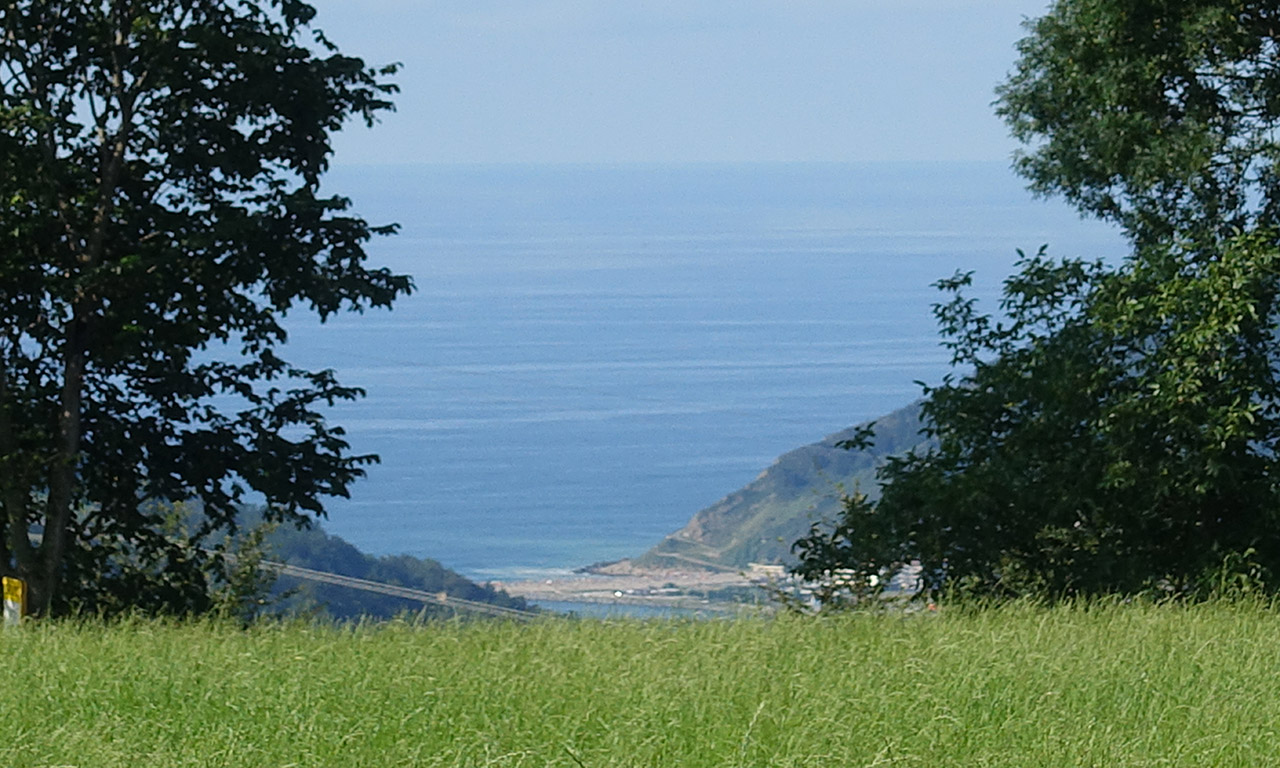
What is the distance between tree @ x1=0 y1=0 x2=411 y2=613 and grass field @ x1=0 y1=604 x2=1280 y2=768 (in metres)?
7.75

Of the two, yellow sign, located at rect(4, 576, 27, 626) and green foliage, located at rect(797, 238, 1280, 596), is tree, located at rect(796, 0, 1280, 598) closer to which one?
green foliage, located at rect(797, 238, 1280, 596)

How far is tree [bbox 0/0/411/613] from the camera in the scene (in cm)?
1527

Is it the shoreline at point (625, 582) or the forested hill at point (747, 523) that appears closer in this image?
the shoreline at point (625, 582)

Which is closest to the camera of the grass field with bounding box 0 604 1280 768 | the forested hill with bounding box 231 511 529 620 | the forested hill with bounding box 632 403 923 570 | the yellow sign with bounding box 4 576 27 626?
the grass field with bounding box 0 604 1280 768

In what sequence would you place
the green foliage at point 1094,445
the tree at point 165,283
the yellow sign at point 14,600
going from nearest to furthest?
the yellow sign at point 14,600
the green foliage at point 1094,445
the tree at point 165,283

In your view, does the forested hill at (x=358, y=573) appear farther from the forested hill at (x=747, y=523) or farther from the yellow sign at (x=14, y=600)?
the forested hill at (x=747, y=523)

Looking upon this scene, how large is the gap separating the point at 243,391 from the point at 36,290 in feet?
7.36

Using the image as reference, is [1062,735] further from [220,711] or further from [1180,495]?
[1180,495]

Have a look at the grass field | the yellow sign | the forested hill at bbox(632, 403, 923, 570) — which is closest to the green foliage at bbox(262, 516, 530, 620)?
the yellow sign

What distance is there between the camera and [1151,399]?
12.8 meters

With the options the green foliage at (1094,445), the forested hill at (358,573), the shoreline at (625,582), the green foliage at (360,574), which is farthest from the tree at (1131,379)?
the shoreline at (625,582)

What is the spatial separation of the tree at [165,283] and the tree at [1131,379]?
558cm

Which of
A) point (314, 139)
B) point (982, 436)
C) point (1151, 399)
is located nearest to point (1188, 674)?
Answer: point (1151, 399)

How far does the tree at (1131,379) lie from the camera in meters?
12.8
